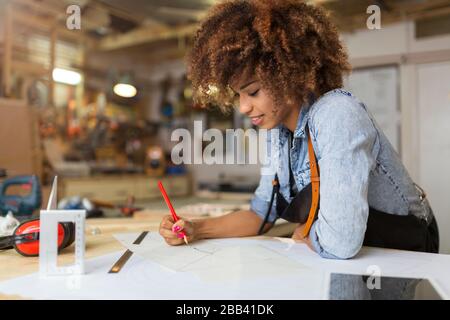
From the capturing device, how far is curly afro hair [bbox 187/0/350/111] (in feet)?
3.31

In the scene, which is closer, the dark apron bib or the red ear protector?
the red ear protector

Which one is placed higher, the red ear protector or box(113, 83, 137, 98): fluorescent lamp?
box(113, 83, 137, 98): fluorescent lamp

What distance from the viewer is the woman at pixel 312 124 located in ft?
2.81

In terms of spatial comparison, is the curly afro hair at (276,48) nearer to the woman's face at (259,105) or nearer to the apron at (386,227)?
the woman's face at (259,105)

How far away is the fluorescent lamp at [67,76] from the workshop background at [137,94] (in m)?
0.01

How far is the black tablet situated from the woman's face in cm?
49

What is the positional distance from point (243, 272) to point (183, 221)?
31cm

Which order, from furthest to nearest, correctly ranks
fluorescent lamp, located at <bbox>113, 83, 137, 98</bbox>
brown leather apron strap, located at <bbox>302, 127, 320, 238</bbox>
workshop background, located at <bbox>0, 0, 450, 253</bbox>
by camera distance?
fluorescent lamp, located at <bbox>113, 83, 137, 98</bbox>, workshop background, located at <bbox>0, 0, 450, 253</bbox>, brown leather apron strap, located at <bbox>302, 127, 320, 238</bbox>

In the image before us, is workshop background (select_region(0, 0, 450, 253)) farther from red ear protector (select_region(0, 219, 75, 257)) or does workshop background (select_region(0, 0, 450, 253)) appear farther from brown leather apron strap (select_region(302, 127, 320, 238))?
brown leather apron strap (select_region(302, 127, 320, 238))

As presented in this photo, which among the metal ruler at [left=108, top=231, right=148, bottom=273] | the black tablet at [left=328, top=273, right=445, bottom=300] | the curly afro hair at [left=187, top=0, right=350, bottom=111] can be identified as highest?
the curly afro hair at [left=187, top=0, right=350, bottom=111]

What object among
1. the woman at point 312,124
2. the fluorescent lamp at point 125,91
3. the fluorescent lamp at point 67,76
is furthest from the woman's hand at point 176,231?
the fluorescent lamp at point 67,76

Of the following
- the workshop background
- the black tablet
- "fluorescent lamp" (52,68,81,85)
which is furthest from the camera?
"fluorescent lamp" (52,68,81,85)

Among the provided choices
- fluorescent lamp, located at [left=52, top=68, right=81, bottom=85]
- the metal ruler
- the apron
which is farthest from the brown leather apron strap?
fluorescent lamp, located at [left=52, top=68, right=81, bottom=85]

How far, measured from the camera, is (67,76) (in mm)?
→ 3711
